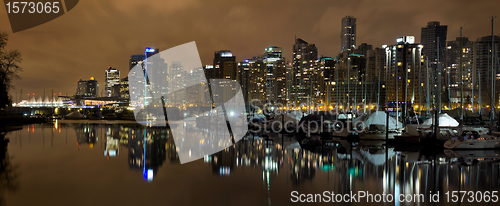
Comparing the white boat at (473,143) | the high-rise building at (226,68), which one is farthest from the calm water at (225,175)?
the high-rise building at (226,68)

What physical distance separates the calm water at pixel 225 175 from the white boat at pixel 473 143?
5.12ft

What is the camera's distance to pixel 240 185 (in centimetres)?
1507

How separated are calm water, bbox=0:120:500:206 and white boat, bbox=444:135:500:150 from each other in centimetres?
156

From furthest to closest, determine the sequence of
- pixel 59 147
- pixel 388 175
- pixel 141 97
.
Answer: pixel 141 97, pixel 59 147, pixel 388 175

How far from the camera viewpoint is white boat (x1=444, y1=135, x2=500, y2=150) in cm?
2603

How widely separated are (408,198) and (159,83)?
162851 millimetres

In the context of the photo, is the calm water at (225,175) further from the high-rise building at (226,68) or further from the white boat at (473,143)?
the high-rise building at (226,68)

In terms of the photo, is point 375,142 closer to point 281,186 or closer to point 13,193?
point 281,186

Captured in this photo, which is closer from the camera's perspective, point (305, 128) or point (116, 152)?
point (116, 152)

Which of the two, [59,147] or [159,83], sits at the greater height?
[159,83]

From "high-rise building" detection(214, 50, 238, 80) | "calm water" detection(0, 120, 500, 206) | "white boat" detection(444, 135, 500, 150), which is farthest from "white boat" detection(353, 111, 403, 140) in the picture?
"high-rise building" detection(214, 50, 238, 80)

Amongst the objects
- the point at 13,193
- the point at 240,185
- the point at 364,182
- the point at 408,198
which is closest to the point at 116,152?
the point at 13,193

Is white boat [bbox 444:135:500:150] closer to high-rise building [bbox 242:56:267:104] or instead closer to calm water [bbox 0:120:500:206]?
calm water [bbox 0:120:500:206]

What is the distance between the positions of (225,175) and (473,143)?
20064mm
